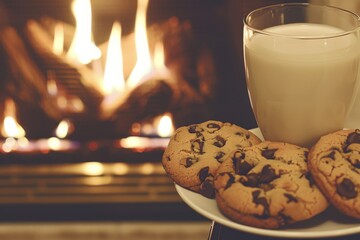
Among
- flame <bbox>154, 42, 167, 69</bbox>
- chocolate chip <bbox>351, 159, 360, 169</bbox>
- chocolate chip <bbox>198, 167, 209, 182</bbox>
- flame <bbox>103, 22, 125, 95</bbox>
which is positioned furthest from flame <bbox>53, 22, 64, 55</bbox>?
chocolate chip <bbox>351, 159, 360, 169</bbox>

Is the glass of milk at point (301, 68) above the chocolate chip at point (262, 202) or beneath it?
above

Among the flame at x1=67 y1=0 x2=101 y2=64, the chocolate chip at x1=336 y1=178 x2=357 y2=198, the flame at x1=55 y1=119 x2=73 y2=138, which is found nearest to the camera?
the chocolate chip at x1=336 y1=178 x2=357 y2=198

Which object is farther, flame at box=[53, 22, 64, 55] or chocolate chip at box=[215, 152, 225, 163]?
flame at box=[53, 22, 64, 55]

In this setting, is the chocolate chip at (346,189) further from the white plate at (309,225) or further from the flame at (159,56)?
the flame at (159,56)

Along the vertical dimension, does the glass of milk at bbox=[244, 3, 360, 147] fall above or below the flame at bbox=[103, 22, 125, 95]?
above

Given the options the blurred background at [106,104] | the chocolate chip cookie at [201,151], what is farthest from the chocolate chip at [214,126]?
the blurred background at [106,104]

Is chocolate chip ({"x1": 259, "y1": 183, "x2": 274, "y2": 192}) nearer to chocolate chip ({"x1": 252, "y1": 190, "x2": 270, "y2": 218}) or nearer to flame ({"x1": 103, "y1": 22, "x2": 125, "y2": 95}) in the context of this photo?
chocolate chip ({"x1": 252, "y1": 190, "x2": 270, "y2": 218})

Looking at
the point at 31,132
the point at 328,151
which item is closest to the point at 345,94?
the point at 328,151
